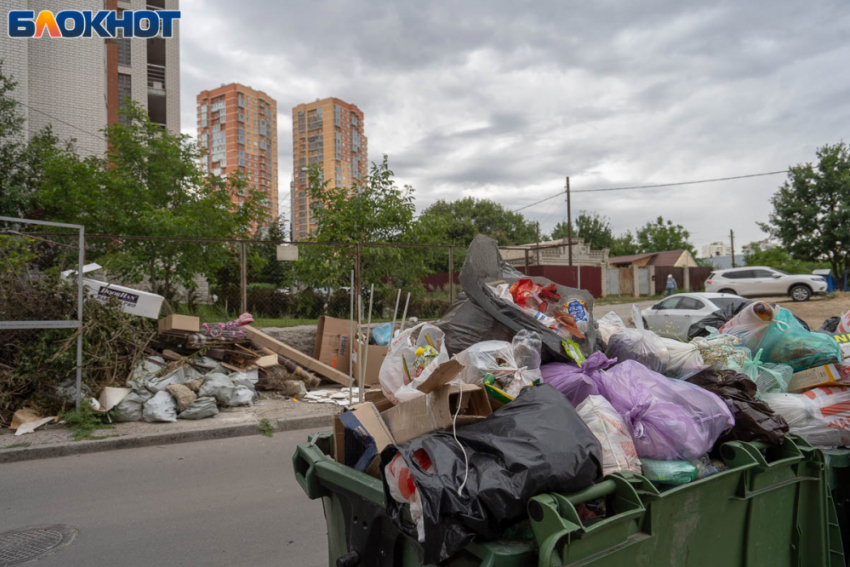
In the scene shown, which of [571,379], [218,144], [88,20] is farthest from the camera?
[218,144]

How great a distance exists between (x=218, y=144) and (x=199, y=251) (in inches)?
1415

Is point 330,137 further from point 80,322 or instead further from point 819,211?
point 80,322

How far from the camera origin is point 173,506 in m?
4.09

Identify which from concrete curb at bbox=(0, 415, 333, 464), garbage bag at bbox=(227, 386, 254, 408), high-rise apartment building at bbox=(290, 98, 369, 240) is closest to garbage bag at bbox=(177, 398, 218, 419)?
garbage bag at bbox=(227, 386, 254, 408)

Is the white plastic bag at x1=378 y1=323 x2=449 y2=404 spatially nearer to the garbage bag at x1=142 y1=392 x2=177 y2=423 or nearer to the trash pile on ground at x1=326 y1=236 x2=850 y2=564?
the trash pile on ground at x1=326 y1=236 x2=850 y2=564

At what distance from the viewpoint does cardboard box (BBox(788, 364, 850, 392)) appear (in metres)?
2.75

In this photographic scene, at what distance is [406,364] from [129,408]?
15.6 ft

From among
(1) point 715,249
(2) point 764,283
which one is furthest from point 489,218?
(1) point 715,249

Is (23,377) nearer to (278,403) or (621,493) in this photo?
(278,403)

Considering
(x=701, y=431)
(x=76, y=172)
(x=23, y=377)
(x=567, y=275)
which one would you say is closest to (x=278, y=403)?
(x=23, y=377)

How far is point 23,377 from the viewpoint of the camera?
6.07 m

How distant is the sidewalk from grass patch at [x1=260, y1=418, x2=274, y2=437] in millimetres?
38

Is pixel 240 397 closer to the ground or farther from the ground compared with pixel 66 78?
closer to the ground

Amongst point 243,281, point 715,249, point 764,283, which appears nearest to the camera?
point 243,281
